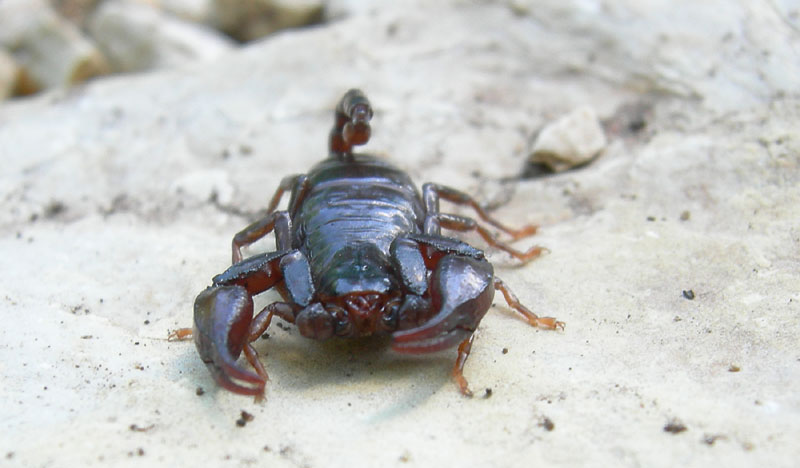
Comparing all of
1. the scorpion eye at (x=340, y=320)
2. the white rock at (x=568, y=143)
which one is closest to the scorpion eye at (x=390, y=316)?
the scorpion eye at (x=340, y=320)

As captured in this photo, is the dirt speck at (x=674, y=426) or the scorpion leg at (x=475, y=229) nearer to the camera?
the dirt speck at (x=674, y=426)

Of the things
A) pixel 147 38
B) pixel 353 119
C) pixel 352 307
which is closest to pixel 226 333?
pixel 352 307

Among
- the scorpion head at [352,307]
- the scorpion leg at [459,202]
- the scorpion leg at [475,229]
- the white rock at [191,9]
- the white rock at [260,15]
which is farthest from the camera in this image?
the white rock at [191,9]

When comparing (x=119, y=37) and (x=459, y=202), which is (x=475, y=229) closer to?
(x=459, y=202)

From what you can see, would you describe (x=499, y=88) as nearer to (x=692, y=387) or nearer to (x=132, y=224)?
(x=132, y=224)

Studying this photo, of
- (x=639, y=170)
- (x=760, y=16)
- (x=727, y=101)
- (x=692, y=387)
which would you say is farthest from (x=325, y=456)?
(x=760, y=16)

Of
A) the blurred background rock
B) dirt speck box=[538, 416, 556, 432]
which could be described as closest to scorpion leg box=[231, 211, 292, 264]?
dirt speck box=[538, 416, 556, 432]

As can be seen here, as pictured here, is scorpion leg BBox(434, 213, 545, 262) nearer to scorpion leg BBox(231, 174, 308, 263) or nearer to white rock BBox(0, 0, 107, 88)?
scorpion leg BBox(231, 174, 308, 263)

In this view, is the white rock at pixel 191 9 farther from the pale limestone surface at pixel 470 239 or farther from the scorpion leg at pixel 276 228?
the scorpion leg at pixel 276 228
